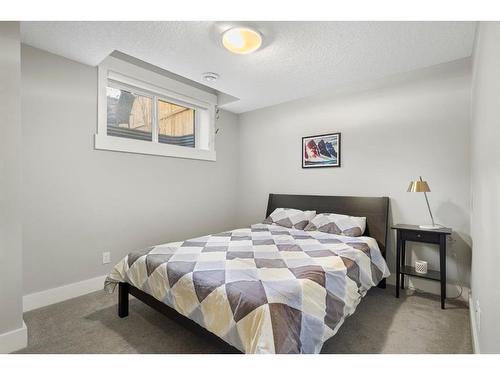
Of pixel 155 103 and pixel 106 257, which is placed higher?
pixel 155 103

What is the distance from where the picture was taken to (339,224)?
292 cm

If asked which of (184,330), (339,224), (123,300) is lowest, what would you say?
(184,330)

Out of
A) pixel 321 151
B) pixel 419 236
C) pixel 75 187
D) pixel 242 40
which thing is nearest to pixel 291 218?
pixel 321 151

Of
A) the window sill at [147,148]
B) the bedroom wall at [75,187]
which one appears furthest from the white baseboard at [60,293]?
the window sill at [147,148]

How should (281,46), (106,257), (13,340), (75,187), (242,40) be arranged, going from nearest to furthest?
(13,340), (242,40), (281,46), (75,187), (106,257)

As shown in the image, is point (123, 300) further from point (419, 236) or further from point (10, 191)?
point (419, 236)

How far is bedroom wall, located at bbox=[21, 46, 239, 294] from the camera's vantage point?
234 centimetres

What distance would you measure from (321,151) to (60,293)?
3.40 meters

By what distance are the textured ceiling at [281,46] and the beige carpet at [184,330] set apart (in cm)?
230

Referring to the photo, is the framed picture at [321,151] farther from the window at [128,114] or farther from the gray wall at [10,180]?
the gray wall at [10,180]

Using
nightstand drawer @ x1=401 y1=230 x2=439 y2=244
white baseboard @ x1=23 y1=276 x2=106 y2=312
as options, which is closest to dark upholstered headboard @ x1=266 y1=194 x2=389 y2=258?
nightstand drawer @ x1=401 y1=230 x2=439 y2=244

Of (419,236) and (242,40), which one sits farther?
(419,236)
